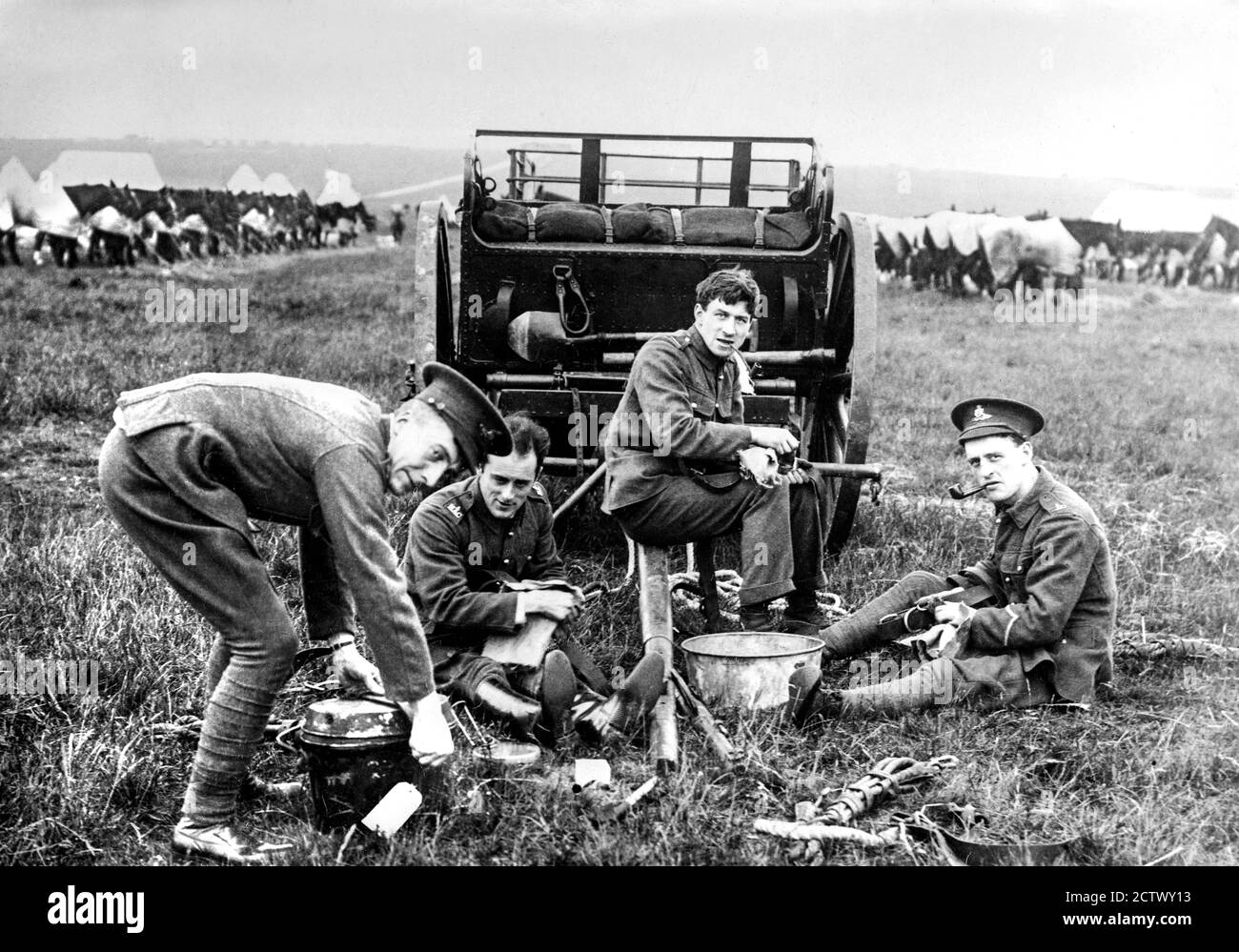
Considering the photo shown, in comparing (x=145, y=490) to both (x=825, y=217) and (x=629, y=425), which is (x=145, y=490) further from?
(x=825, y=217)

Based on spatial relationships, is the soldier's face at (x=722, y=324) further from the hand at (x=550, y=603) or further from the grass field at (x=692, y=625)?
the hand at (x=550, y=603)

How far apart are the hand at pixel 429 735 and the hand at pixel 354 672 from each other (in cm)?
46

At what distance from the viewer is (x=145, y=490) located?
3139 millimetres

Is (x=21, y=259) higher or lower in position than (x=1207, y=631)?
higher

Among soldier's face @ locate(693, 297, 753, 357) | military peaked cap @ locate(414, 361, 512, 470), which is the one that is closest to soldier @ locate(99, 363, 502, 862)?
military peaked cap @ locate(414, 361, 512, 470)

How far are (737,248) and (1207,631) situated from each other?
308cm

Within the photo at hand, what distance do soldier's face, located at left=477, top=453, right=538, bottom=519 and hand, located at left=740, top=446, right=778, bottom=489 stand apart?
35.4 inches

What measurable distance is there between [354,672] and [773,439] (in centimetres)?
Answer: 194

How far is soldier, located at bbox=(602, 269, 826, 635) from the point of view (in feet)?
15.6

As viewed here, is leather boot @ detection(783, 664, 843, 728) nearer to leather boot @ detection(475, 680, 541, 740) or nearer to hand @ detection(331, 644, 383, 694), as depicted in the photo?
leather boot @ detection(475, 680, 541, 740)

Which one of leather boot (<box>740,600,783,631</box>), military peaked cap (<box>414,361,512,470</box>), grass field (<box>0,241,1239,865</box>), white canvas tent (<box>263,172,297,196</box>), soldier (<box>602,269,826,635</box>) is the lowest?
grass field (<box>0,241,1239,865</box>)

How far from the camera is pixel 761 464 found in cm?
471

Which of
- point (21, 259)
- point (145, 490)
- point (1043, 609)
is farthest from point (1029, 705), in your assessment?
point (21, 259)

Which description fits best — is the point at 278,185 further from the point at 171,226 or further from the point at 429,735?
the point at 429,735
